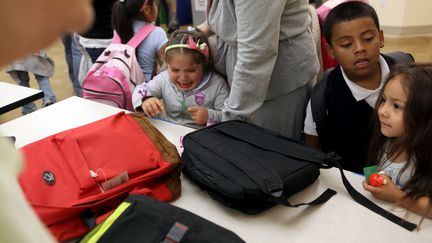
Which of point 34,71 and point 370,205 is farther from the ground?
point 370,205

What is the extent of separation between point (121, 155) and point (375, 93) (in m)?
0.95

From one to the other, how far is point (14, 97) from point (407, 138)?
5.07ft

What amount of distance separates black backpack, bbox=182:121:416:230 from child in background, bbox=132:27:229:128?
43 cm

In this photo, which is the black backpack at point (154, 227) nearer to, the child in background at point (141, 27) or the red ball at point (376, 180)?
the red ball at point (376, 180)

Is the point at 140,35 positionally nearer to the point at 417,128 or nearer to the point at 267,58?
the point at 267,58

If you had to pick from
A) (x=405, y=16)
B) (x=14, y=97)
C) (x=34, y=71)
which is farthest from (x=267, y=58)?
(x=405, y=16)

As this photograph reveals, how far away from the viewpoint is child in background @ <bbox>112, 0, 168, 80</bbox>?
203 centimetres

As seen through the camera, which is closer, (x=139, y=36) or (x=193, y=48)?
(x=193, y=48)

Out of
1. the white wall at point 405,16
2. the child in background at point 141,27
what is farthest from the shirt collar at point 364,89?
the white wall at point 405,16

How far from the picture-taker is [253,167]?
3.43ft

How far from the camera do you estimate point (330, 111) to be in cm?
152

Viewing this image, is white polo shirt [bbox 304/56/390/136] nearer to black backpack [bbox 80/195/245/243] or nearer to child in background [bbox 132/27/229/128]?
child in background [bbox 132/27/229/128]

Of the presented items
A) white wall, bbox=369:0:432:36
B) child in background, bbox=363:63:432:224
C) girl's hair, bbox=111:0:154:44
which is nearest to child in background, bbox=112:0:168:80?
girl's hair, bbox=111:0:154:44

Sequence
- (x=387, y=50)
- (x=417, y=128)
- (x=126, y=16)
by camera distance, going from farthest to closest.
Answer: (x=387, y=50) < (x=126, y=16) < (x=417, y=128)
